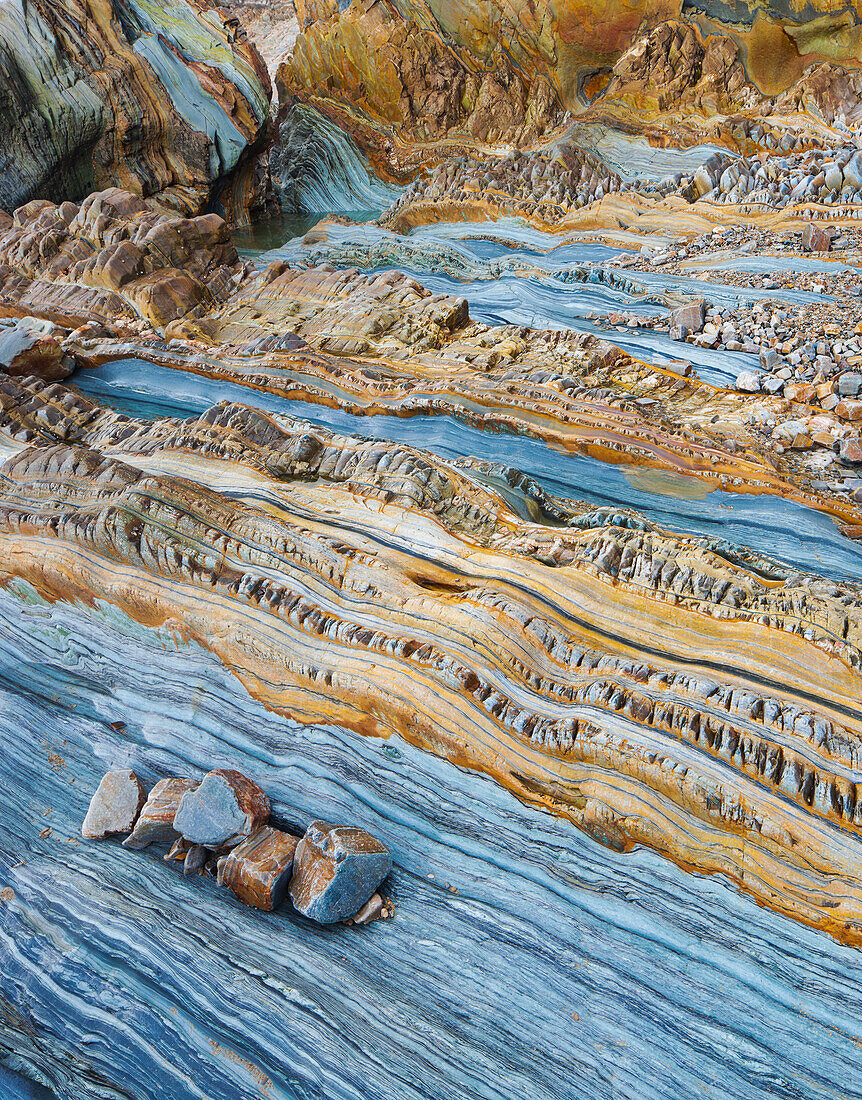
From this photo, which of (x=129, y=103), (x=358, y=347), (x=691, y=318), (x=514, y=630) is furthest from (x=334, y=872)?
(x=129, y=103)

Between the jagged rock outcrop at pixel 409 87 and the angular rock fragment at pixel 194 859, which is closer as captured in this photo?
the angular rock fragment at pixel 194 859

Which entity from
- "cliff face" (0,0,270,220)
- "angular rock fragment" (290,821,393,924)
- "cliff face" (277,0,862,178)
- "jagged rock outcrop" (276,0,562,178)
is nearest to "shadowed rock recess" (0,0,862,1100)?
"angular rock fragment" (290,821,393,924)

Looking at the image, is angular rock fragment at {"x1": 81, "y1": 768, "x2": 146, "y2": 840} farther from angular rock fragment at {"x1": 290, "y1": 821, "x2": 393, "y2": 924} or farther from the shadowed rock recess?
angular rock fragment at {"x1": 290, "y1": 821, "x2": 393, "y2": 924}

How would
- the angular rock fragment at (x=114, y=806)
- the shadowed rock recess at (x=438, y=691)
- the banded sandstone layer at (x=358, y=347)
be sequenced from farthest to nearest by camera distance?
1. the banded sandstone layer at (x=358, y=347)
2. the angular rock fragment at (x=114, y=806)
3. the shadowed rock recess at (x=438, y=691)

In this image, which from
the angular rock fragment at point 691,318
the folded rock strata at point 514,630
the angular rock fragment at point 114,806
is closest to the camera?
the folded rock strata at point 514,630

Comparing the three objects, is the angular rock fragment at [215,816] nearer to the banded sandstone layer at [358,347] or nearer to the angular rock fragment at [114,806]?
the angular rock fragment at [114,806]

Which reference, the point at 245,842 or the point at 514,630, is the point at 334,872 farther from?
the point at 514,630

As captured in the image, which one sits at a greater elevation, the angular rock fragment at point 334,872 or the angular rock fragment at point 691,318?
the angular rock fragment at point 691,318

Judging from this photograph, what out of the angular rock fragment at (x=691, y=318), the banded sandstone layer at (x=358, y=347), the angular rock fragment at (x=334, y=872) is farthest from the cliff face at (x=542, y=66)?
the angular rock fragment at (x=334, y=872)
